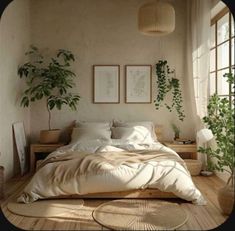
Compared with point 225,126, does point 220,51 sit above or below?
above

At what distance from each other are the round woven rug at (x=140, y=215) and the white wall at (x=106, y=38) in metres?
2.34

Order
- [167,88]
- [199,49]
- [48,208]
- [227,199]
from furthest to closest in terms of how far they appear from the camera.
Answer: [167,88] < [199,49] < [48,208] < [227,199]

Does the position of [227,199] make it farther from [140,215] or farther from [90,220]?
[90,220]

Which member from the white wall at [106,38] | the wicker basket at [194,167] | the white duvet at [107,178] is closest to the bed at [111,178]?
the white duvet at [107,178]

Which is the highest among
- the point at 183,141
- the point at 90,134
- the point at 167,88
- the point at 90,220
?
the point at 167,88

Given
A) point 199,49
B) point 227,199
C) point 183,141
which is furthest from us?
point 183,141

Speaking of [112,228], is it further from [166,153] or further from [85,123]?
[85,123]

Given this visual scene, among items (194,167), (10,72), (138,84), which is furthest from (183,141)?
(10,72)

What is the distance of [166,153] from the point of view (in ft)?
13.3

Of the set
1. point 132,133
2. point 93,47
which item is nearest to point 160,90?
point 132,133

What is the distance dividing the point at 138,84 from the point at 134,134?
1.09 metres

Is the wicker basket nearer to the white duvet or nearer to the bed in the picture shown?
the bed

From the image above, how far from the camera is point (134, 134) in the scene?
16.6ft

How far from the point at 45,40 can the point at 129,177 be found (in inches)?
128
